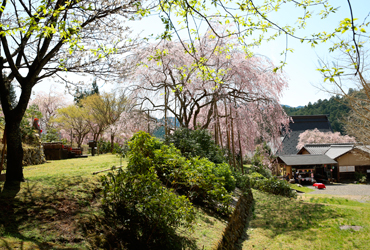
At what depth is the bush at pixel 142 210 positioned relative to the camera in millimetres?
3535

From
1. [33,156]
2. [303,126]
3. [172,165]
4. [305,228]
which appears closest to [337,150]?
[303,126]

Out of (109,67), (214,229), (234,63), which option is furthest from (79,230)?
(234,63)

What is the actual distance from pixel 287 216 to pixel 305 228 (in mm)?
1488

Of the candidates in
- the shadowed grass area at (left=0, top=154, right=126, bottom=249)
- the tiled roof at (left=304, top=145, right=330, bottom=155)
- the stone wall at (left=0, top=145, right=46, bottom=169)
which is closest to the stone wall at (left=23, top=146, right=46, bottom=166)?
the stone wall at (left=0, top=145, right=46, bottom=169)

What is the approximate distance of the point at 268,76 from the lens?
15.0 meters

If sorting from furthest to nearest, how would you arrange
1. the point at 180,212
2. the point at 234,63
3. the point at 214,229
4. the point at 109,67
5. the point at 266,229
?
the point at 234,63, the point at 266,229, the point at 109,67, the point at 214,229, the point at 180,212

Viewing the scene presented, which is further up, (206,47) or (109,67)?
(206,47)

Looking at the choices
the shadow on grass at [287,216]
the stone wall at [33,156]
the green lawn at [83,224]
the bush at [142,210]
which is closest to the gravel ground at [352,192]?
the shadow on grass at [287,216]

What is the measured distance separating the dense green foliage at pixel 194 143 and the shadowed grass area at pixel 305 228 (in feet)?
8.84

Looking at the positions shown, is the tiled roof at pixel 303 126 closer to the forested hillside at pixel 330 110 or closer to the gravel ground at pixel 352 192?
the forested hillside at pixel 330 110

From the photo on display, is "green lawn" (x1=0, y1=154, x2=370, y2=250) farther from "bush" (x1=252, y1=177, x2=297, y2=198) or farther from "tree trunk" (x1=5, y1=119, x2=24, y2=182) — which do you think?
"bush" (x1=252, y1=177, x2=297, y2=198)

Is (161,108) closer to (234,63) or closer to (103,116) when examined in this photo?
(234,63)

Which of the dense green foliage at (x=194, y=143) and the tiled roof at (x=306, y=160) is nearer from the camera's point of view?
the dense green foliage at (x=194, y=143)

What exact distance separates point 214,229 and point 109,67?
434 centimetres
